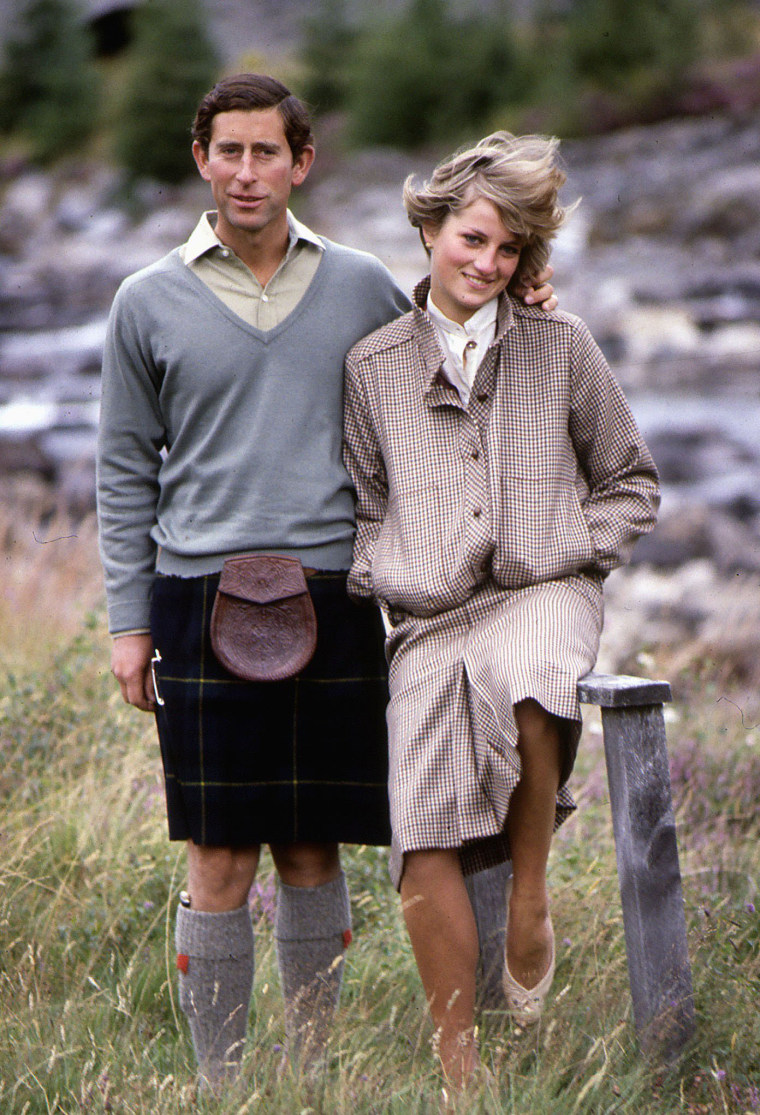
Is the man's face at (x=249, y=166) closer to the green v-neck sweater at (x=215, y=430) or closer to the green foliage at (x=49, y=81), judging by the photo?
the green v-neck sweater at (x=215, y=430)

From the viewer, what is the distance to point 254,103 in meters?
2.64

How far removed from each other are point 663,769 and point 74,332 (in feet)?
56.9

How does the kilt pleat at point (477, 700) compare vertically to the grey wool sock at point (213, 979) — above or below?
above

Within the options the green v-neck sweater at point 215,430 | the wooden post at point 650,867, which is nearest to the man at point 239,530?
the green v-neck sweater at point 215,430

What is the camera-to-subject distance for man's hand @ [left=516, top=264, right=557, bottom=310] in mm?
2740

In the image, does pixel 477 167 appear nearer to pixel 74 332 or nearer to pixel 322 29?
pixel 74 332

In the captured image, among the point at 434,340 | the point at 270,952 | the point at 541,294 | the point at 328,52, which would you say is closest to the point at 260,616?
the point at 434,340

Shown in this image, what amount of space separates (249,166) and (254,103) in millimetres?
130

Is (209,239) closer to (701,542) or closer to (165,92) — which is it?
(701,542)

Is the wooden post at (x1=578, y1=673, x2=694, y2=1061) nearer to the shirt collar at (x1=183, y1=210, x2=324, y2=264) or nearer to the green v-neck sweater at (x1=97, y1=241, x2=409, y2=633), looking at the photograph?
the green v-neck sweater at (x1=97, y1=241, x2=409, y2=633)

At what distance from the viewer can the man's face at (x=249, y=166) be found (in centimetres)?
264

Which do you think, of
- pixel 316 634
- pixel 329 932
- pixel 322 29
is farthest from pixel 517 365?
pixel 322 29

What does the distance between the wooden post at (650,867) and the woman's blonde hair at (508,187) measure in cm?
94

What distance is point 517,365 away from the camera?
2.69 meters
